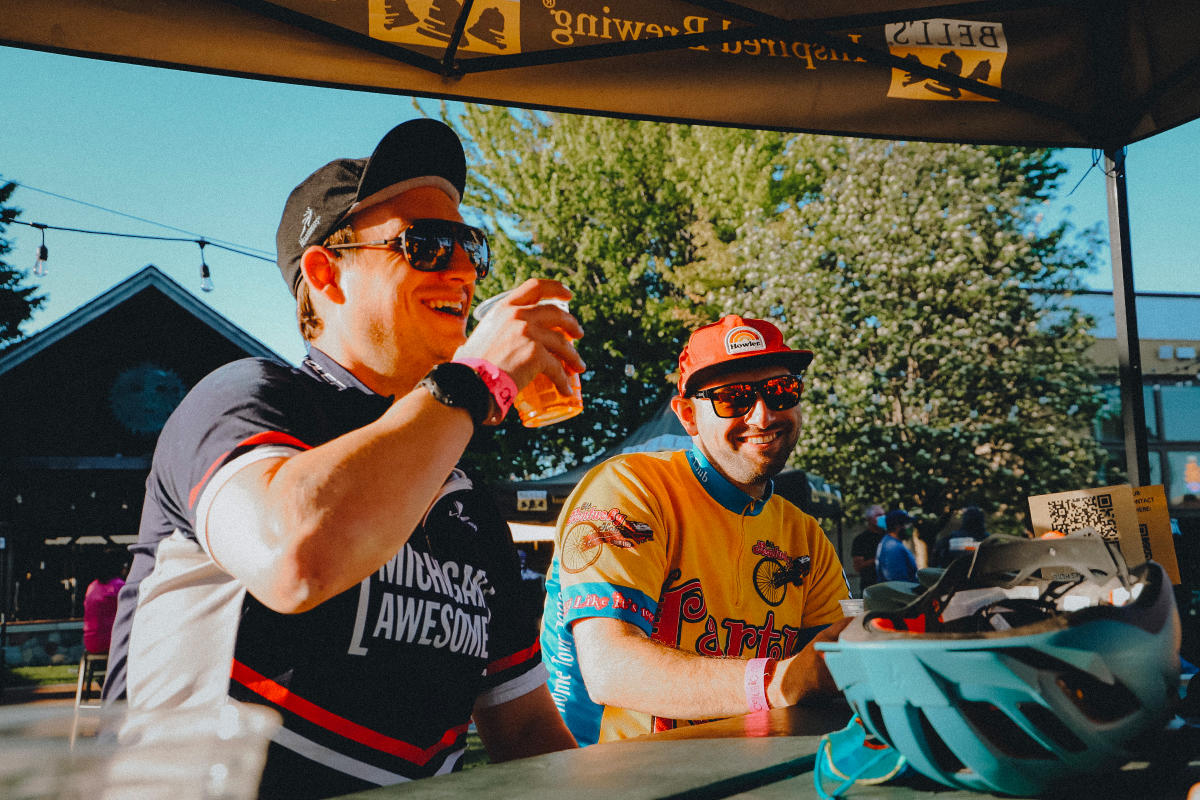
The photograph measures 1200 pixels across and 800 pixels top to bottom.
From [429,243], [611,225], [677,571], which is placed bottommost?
[677,571]

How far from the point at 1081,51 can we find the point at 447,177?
2709 mm

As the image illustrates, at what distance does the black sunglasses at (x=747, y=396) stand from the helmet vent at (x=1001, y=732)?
1650mm

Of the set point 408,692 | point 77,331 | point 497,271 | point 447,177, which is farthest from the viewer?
point 497,271

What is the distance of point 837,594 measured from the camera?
2678 mm

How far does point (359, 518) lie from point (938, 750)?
736mm

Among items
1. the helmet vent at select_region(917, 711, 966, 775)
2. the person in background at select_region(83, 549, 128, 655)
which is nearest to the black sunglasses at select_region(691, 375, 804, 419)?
the helmet vent at select_region(917, 711, 966, 775)

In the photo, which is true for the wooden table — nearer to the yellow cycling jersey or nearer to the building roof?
the yellow cycling jersey

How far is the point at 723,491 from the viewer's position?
255 cm

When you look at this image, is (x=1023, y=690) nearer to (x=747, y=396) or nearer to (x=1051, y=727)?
(x=1051, y=727)

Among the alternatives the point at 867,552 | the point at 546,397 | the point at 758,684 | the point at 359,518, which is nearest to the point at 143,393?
the point at 867,552

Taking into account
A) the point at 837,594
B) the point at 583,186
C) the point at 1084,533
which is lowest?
the point at 837,594

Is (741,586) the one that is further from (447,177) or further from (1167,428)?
(1167,428)

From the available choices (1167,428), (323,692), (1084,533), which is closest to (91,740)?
(323,692)

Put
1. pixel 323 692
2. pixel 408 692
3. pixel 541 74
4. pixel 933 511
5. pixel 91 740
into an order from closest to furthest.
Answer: pixel 91 740 → pixel 323 692 → pixel 408 692 → pixel 541 74 → pixel 933 511
